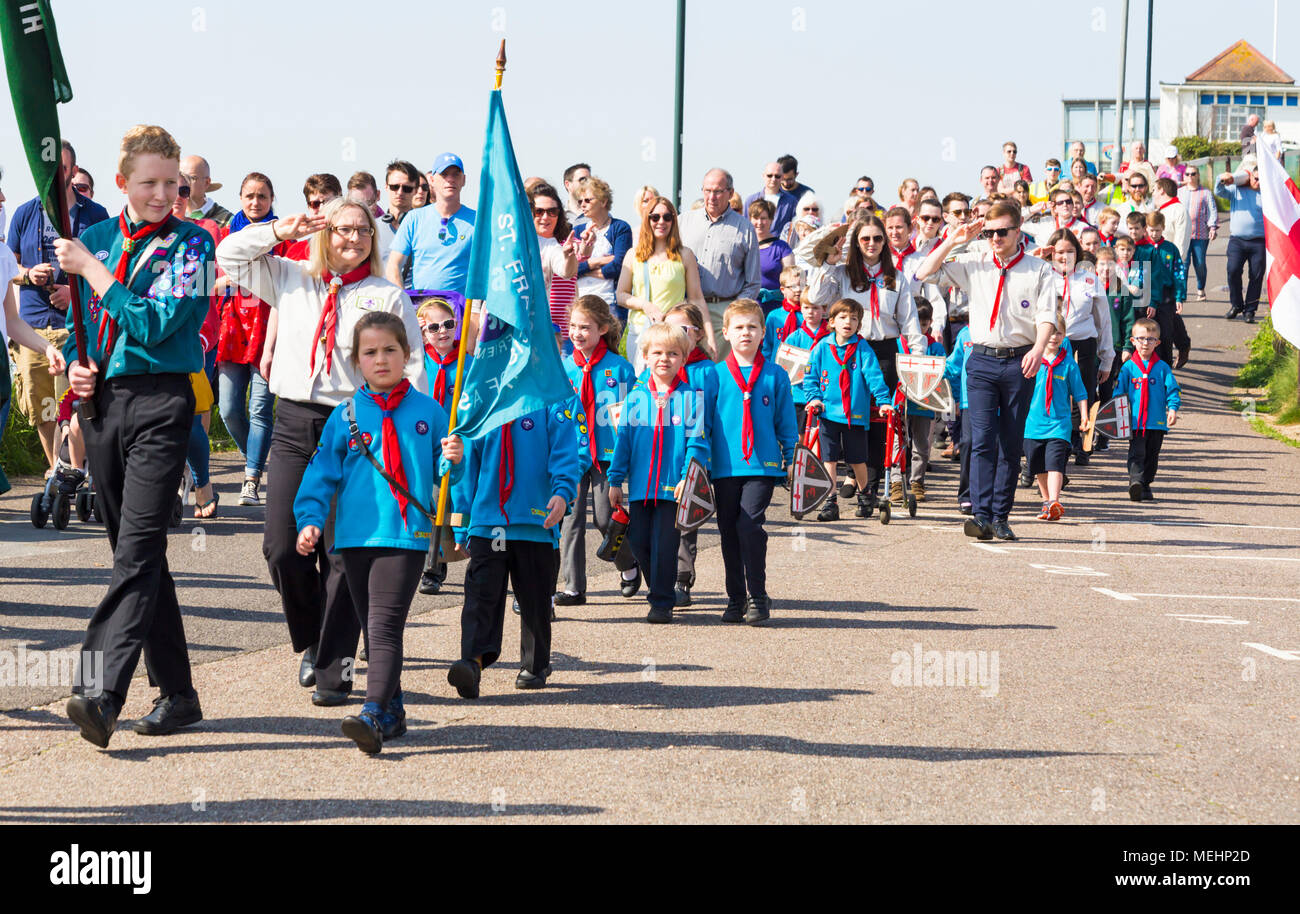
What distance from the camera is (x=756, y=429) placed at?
887 centimetres

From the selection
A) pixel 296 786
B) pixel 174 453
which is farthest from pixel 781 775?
pixel 174 453

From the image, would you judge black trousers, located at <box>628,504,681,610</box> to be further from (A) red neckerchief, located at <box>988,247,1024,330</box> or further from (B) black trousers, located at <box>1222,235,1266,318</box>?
(B) black trousers, located at <box>1222,235,1266,318</box>

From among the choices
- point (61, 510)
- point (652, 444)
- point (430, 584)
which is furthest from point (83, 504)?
point (652, 444)

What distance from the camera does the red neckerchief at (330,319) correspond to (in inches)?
263

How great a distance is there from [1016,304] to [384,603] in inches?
278

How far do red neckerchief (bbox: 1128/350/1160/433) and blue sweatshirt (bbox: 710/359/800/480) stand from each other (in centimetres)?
675

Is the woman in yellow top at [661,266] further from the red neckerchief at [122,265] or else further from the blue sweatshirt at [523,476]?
the red neckerchief at [122,265]

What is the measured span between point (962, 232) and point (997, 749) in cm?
602

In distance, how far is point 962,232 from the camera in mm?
11414

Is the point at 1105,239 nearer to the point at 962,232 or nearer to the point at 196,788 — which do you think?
the point at 962,232

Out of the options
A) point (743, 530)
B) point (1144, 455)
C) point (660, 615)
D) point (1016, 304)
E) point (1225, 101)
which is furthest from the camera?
point (1225, 101)

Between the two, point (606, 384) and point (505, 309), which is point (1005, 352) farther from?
point (505, 309)

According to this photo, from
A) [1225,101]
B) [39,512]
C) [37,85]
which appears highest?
[1225,101]

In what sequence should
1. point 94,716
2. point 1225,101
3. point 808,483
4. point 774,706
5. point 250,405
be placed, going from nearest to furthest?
point 94,716
point 774,706
point 808,483
point 250,405
point 1225,101
